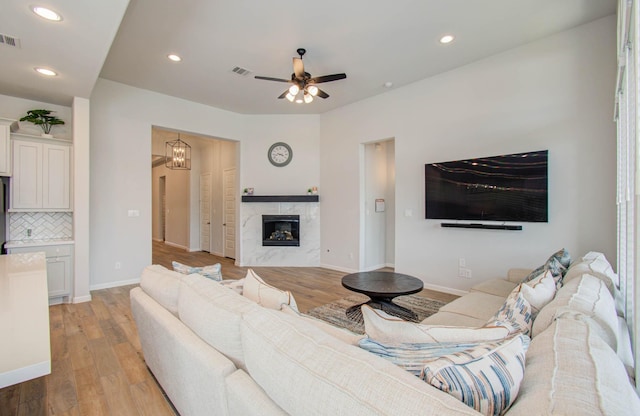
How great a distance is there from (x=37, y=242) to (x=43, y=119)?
5.44 ft

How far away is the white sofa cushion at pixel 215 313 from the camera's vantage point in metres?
1.19

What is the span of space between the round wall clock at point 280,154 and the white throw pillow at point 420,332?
Result: 5.37 meters

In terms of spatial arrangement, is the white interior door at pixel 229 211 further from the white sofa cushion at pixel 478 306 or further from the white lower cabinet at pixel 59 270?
the white sofa cushion at pixel 478 306

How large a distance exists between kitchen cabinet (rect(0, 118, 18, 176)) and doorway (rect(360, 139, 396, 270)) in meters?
4.93

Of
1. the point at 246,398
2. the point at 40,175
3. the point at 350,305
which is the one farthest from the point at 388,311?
the point at 40,175

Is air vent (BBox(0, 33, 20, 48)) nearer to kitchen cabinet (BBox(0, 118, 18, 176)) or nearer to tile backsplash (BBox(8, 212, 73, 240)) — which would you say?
kitchen cabinet (BBox(0, 118, 18, 176))

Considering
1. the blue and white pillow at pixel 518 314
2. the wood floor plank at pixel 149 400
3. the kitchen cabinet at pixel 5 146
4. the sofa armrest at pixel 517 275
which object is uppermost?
the kitchen cabinet at pixel 5 146

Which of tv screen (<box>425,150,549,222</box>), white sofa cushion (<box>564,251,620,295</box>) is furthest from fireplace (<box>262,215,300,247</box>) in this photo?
white sofa cushion (<box>564,251,620,295</box>)

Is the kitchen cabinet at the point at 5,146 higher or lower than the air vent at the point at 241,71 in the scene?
lower

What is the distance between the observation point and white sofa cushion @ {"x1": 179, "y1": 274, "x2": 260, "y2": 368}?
1.19m

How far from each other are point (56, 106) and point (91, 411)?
4.25 meters

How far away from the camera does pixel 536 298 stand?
1636mm

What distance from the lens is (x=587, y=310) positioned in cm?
130

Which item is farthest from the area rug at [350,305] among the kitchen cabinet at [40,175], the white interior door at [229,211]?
the white interior door at [229,211]
